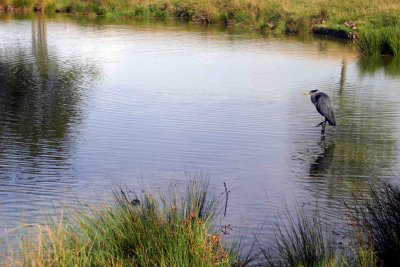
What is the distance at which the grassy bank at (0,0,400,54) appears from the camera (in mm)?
20750

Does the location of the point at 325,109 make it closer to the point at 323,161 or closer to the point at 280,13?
the point at 323,161

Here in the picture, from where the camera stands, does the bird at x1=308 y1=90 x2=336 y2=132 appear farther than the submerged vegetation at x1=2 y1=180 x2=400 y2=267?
Yes

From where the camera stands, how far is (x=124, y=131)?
10.0 m

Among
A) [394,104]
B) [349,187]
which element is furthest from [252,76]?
[349,187]

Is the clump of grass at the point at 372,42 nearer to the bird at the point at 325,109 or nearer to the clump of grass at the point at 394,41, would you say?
the clump of grass at the point at 394,41

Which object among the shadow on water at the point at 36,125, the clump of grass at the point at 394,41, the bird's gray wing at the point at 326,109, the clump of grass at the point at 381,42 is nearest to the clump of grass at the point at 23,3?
the shadow on water at the point at 36,125

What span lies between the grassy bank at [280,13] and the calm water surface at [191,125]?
10.9 ft

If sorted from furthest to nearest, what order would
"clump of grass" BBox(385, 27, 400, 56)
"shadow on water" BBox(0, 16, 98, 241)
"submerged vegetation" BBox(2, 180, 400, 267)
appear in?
"clump of grass" BBox(385, 27, 400, 56), "shadow on water" BBox(0, 16, 98, 241), "submerged vegetation" BBox(2, 180, 400, 267)

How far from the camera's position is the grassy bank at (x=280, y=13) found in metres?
Answer: 20.8

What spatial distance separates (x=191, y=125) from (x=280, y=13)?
658 inches

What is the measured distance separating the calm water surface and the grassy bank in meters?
3.31

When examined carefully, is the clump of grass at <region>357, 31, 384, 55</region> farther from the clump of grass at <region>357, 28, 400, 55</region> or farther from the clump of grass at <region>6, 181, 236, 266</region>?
the clump of grass at <region>6, 181, 236, 266</region>

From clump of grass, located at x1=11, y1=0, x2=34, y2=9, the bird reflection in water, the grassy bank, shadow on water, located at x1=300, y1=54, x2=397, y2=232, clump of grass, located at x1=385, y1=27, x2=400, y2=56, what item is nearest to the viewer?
shadow on water, located at x1=300, y1=54, x2=397, y2=232

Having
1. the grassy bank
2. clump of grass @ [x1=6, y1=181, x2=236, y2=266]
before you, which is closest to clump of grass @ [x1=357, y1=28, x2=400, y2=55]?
the grassy bank
